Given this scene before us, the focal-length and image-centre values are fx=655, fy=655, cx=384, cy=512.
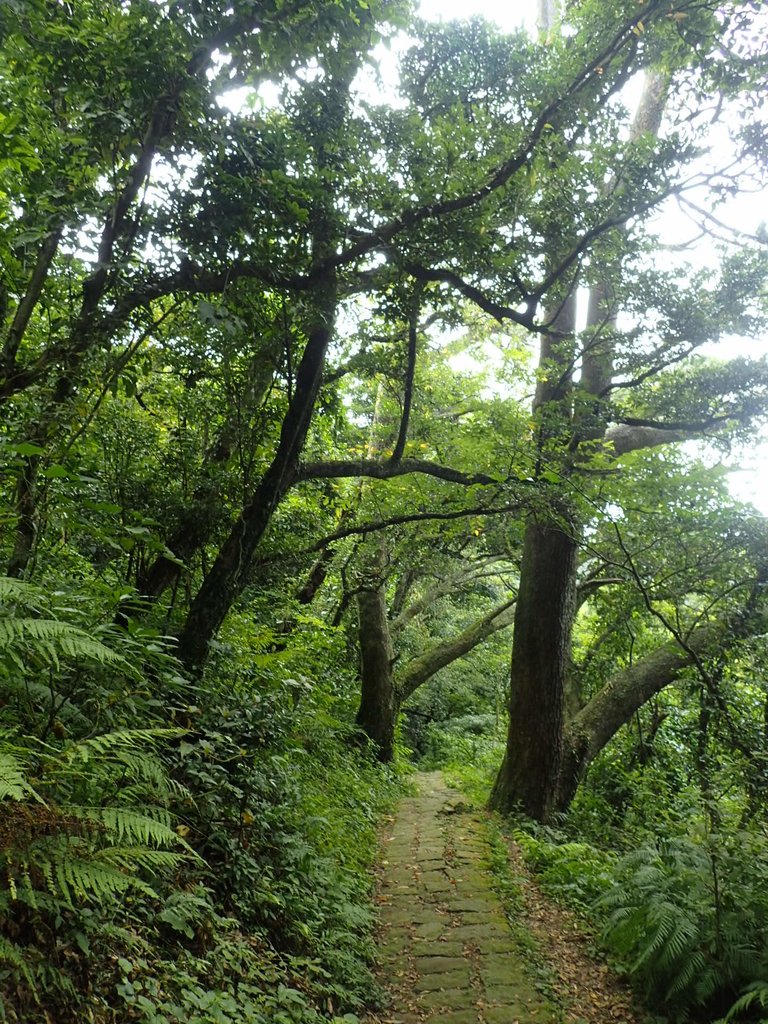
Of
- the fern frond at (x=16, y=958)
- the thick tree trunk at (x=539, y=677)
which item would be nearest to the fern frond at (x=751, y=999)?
the fern frond at (x=16, y=958)

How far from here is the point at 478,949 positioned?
473cm

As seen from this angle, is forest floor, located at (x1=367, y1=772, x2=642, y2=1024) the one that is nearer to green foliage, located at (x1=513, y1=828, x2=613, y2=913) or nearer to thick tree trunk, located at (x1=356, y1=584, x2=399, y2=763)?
green foliage, located at (x1=513, y1=828, x2=613, y2=913)

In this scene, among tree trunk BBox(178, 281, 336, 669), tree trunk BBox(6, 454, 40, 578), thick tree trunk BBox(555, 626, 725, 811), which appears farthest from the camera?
thick tree trunk BBox(555, 626, 725, 811)

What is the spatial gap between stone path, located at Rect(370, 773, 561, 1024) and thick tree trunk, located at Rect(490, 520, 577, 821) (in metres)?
0.89

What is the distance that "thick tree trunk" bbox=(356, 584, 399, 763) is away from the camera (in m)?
11.2

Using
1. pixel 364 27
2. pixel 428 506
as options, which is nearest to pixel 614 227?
pixel 364 27

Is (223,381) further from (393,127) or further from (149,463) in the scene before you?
(393,127)

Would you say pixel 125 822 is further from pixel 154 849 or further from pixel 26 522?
pixel 26 522

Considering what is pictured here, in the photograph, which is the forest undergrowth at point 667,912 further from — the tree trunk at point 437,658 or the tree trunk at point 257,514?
the tree trunk at point 437,658

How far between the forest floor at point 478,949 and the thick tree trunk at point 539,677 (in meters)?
1.06

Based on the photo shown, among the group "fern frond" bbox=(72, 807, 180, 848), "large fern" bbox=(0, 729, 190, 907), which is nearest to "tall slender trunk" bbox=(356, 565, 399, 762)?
"large fern" bbox=(0, 729, 190, 907)

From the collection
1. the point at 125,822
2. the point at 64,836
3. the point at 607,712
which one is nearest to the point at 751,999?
the point at 125,822

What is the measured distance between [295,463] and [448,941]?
397 centimetres

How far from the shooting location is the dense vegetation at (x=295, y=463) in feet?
9.96
